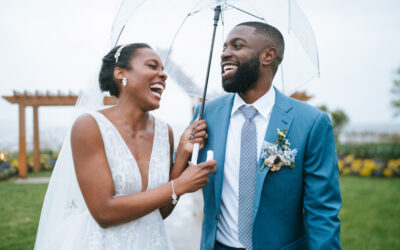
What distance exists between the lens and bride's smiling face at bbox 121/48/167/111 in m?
1.99

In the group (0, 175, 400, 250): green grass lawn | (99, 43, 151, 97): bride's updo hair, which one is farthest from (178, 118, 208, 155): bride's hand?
(0, 175, 400, 250): green grass lawn

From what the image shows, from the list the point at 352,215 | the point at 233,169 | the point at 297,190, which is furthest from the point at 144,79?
the point at 352,215

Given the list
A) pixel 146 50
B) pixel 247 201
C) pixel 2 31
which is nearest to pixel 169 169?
pixel 247 201

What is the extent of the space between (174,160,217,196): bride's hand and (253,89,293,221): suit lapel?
0.32 meters

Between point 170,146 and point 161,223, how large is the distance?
558mm

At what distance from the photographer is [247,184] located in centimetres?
196

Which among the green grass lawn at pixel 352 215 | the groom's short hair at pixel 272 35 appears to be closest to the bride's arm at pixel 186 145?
the groom's short hair at pixel 272 35

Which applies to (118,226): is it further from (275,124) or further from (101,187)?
(275,124)

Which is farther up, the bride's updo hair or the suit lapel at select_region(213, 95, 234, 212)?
the bride's updo hair

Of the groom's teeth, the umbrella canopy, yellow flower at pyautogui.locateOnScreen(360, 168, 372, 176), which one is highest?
the umbrella canopy

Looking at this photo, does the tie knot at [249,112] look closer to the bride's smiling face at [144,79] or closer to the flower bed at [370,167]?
the bride's smiling face at [144,79]

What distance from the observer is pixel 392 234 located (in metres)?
5.50

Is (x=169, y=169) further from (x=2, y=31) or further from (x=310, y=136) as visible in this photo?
(x=2, y=31)

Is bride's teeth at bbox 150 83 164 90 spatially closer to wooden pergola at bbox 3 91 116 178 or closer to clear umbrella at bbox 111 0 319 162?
clear umbrella at bbox 111 0 319 162
